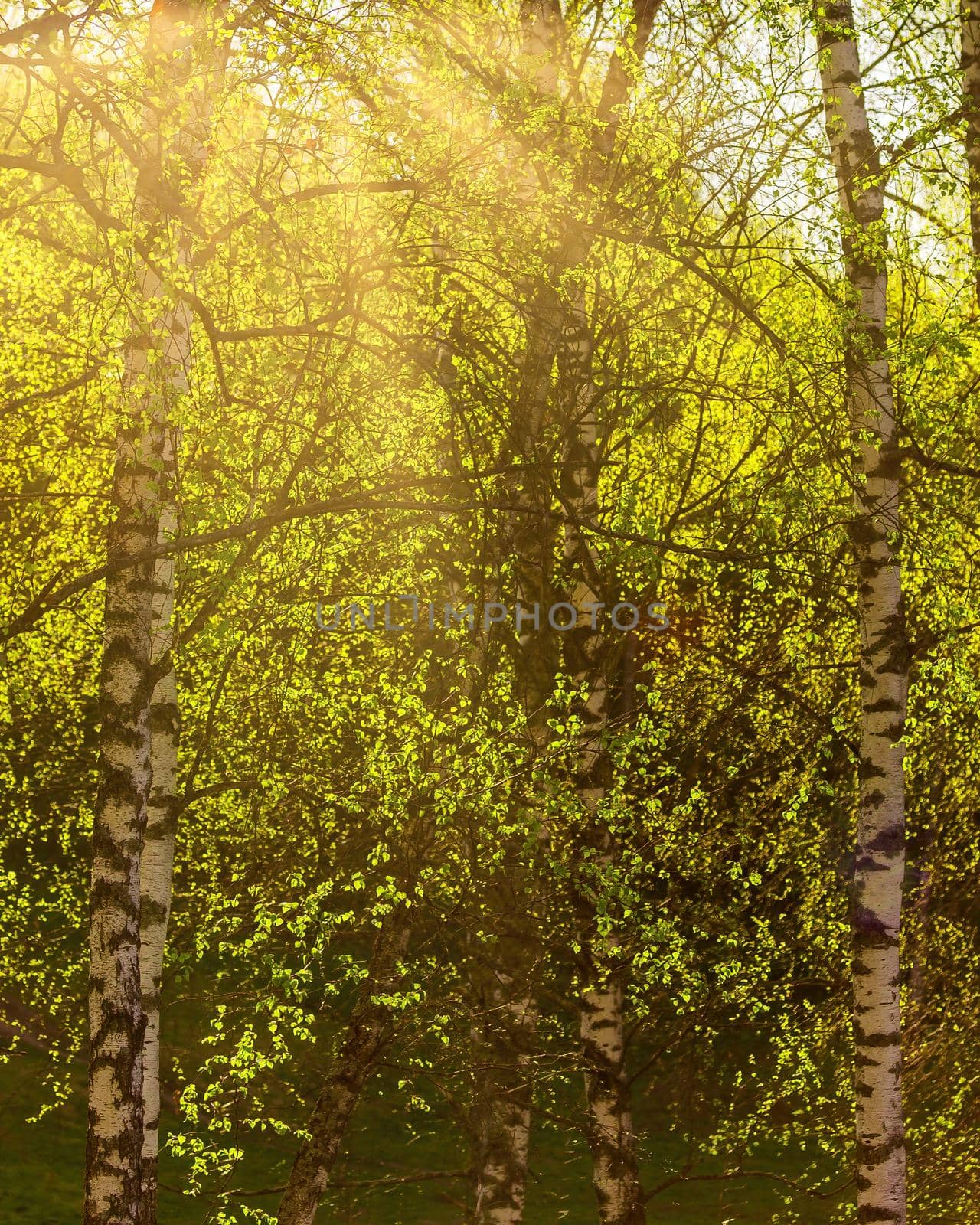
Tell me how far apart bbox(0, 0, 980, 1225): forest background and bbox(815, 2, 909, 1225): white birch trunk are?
0.03 metres

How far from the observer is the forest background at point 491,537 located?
736cm

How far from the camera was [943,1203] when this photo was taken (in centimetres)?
1254

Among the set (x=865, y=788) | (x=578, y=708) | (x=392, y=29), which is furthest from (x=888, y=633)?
(x=392, y=29)

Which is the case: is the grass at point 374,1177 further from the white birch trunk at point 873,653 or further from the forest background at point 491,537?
the white birch trunk at point 873,653

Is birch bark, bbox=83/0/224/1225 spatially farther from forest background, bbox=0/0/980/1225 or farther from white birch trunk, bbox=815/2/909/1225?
white birch trunk, bbox=815/2/909/1225

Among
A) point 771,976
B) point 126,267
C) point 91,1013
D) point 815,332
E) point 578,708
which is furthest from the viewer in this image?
point 771,976

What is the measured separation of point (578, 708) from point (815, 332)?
12.3ft

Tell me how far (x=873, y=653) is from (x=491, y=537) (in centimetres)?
257

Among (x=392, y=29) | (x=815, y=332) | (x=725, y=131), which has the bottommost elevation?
(x=815, y=332)

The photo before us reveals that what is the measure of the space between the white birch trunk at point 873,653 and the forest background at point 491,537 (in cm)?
3

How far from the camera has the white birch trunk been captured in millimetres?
8391

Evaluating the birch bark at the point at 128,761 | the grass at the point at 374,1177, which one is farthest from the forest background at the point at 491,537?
the grass at the point at 374,1177

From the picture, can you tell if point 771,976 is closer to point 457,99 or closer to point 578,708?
point 578,708

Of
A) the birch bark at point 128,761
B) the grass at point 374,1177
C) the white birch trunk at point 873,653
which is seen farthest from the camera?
the grass at point 374,1177
